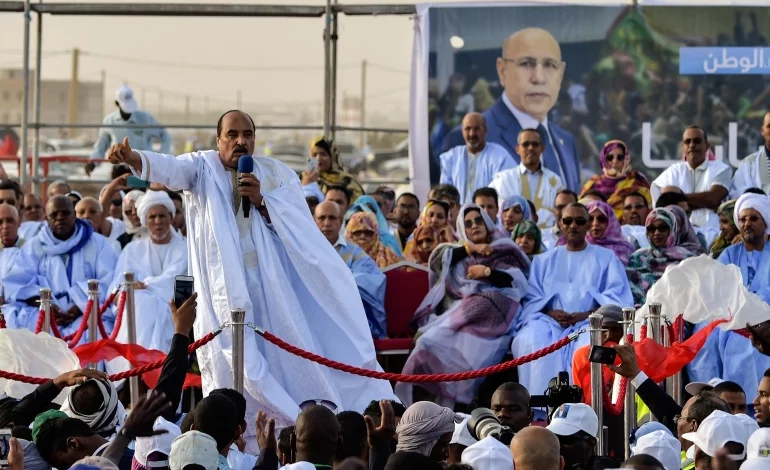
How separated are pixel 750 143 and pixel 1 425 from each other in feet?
31.2

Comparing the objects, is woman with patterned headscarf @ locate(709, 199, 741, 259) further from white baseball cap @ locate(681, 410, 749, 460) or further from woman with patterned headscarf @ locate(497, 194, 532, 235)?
white baseball cap @ locate(681, 410, 749, 460)

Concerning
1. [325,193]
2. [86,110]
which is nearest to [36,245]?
[325,193]

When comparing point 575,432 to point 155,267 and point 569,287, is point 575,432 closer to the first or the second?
point 569,287

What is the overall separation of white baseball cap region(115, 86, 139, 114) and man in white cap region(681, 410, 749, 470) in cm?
1007

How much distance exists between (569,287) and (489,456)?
573 cm

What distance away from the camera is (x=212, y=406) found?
6.23 m

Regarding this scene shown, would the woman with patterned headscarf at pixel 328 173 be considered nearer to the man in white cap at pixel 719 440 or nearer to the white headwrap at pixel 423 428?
the white headwrap at pixel 423 428

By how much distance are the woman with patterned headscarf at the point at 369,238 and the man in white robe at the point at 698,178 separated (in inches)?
97.2

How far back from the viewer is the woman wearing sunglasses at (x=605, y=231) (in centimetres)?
1180

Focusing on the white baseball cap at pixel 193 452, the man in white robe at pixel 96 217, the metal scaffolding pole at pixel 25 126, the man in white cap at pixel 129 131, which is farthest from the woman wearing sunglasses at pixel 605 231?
the white baseball cap at pixel 193 452

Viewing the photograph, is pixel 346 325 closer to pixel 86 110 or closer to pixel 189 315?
pixel 189 315

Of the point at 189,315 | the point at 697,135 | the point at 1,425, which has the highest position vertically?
the point at 697,135

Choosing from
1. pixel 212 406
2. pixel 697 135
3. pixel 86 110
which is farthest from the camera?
pixel 86 110

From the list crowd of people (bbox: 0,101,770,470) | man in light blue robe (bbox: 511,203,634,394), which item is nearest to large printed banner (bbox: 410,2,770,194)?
crowd of people (bbox: 0,101,770,470)
